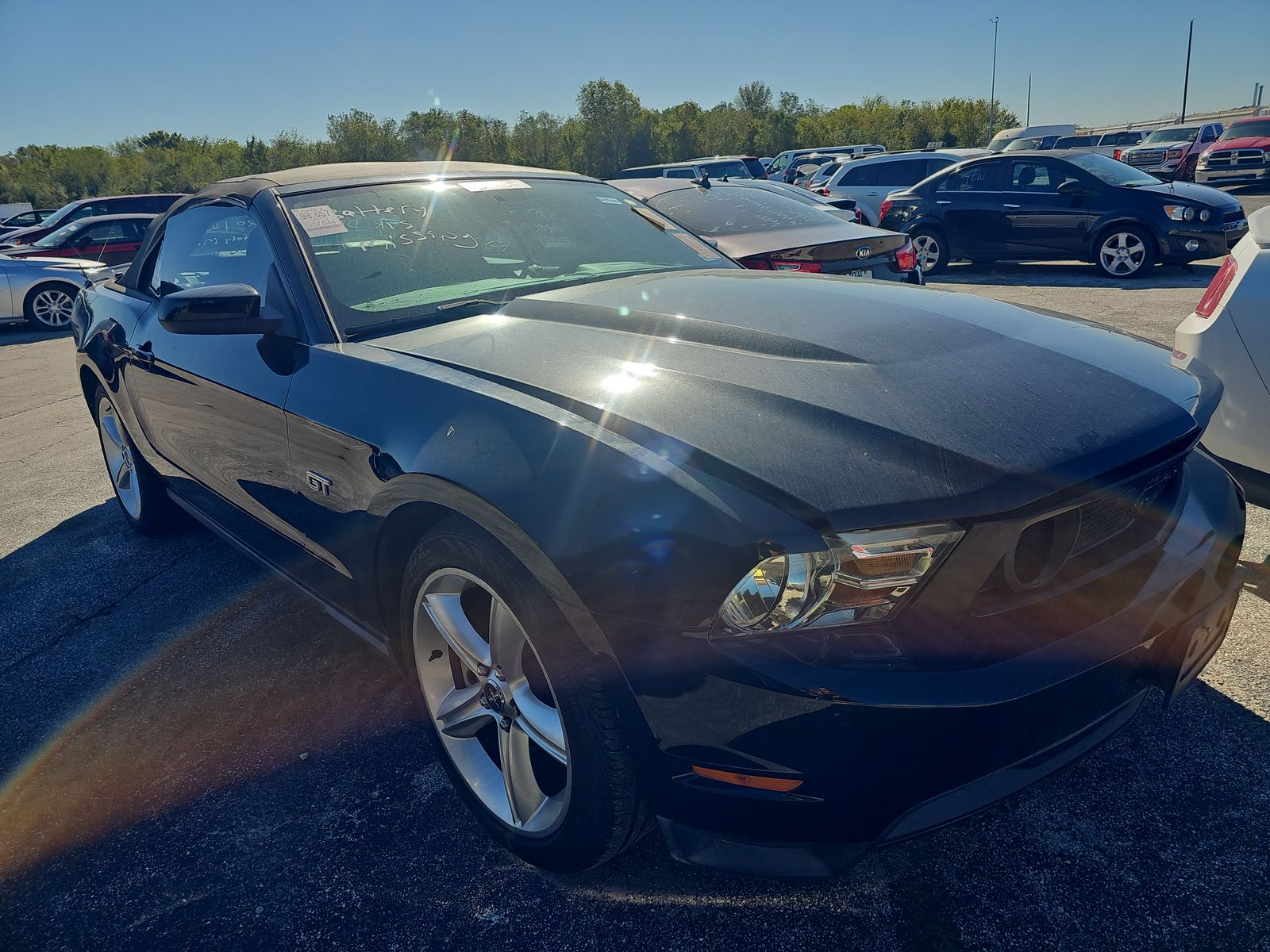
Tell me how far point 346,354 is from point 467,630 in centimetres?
81

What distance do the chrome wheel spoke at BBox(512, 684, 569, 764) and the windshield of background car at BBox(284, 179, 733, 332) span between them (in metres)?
1.17

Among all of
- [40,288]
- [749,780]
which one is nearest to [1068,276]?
[749,780]

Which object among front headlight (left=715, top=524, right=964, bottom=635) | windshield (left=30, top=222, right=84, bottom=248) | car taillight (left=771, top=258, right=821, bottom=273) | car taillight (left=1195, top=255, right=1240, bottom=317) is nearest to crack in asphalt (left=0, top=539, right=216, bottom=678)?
front headlight (left=715, top=524, right=964, bottom=635)

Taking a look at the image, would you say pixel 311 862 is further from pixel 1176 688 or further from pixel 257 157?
pixel 257 157

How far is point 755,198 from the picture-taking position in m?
6.62

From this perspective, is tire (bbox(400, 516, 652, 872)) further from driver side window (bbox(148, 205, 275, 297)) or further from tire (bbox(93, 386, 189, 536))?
tire (bbox(93, 386, 189, 536))

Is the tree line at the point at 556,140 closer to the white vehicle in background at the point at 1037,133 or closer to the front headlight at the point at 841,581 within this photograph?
the white vehicle in background at the point at 1037,133

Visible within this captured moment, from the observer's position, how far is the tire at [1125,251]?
10.0 metres

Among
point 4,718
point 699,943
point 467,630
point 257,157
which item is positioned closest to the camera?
point 699,943

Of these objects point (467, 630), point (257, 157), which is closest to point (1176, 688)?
point (467, 630)

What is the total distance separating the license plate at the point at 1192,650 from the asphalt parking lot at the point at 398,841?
0.14 metres

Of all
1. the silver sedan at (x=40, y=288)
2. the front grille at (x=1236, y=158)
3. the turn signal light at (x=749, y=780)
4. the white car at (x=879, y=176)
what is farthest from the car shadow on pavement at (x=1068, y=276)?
the front grille at (x=1236, y=158)

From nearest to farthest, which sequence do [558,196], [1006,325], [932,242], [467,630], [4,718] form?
[467,630] < [1006,325] < [4,718] < [558,196] < [932,242]

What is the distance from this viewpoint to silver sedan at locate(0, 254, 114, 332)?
40.0 ft
